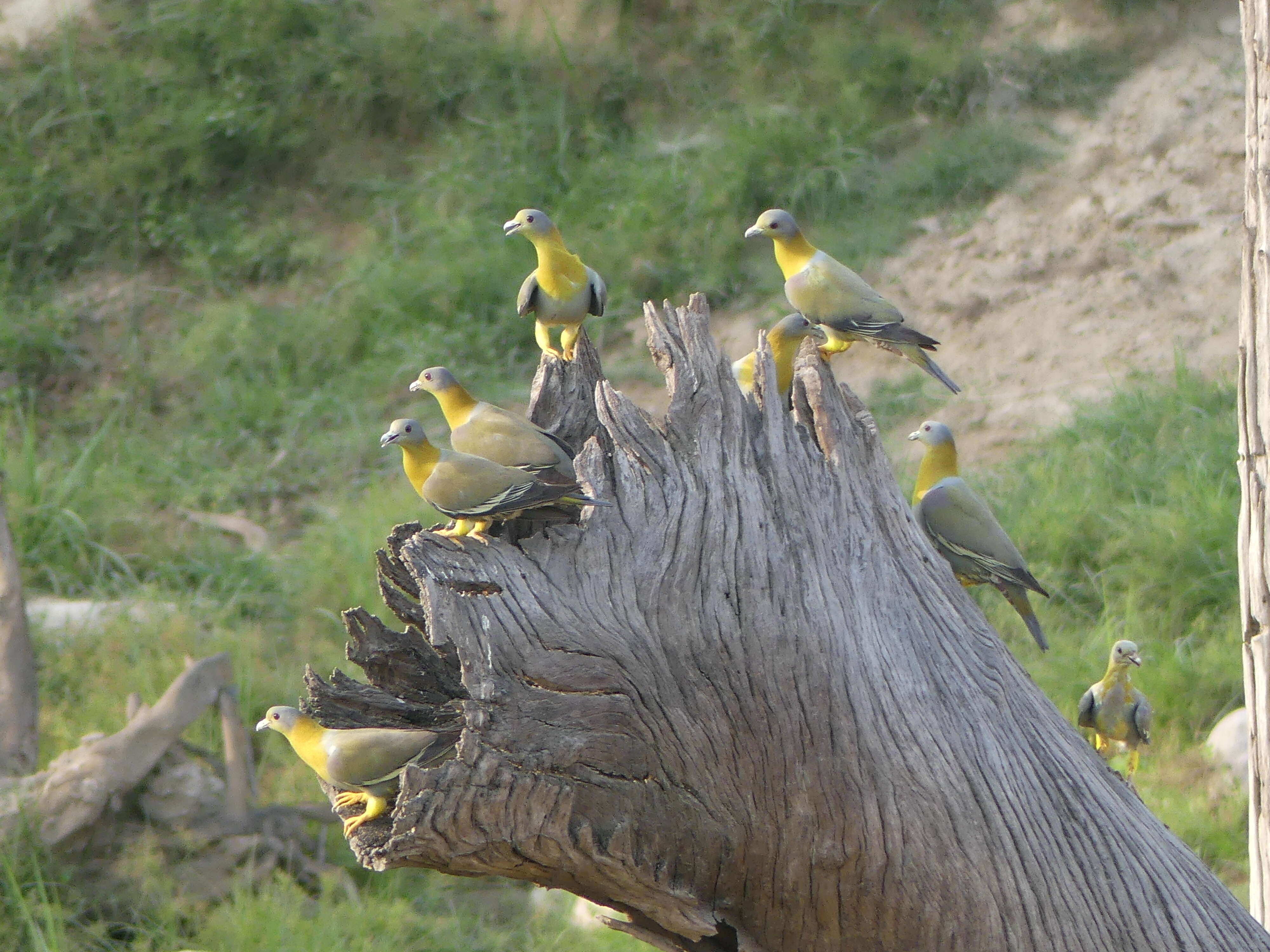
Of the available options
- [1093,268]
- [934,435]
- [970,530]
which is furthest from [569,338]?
[1093,268]

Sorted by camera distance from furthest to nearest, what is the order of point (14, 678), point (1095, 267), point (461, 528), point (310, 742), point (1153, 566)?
point (1095, 267) → point (1153, 566) → point (14, 678) → point (310, 742) → point (461, 528)

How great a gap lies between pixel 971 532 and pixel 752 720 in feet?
3.65

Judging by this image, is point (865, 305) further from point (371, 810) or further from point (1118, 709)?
point (371, 810)

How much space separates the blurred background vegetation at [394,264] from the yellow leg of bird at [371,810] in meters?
3.13

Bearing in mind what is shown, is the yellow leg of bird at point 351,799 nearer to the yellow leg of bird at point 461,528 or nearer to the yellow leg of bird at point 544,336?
the yellow leg of bird at point 461,528

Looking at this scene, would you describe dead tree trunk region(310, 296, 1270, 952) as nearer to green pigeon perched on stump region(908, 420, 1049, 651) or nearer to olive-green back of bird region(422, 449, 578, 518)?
olive-green back of bird region(422, 449, 578, 518)

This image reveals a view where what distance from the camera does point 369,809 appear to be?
295cm

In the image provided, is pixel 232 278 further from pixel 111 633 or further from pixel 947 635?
pixel 947 635

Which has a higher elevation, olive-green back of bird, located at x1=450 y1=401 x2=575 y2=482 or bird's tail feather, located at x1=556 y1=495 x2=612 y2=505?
olive-green back of bird, located at x1=450 y1=401 x2=575 y2=482

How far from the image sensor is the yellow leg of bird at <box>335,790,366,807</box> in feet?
9.98

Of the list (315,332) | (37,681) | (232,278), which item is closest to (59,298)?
(232,278)

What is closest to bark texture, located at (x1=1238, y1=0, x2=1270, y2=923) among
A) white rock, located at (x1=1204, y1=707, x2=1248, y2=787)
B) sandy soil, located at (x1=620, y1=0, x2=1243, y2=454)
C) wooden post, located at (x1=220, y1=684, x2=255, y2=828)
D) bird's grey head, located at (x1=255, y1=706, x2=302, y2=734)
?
bird's grey head, located at (x1=255, y1=706, x2=302, y2=734)

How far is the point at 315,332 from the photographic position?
9.12 meters

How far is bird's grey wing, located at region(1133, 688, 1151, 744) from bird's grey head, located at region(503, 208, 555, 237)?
7.42 ft
